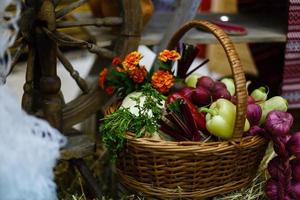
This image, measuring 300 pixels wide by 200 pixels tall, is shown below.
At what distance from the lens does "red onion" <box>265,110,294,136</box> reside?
1089 millimetres

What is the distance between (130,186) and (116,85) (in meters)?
0.26

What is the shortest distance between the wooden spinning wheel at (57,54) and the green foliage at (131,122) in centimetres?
16

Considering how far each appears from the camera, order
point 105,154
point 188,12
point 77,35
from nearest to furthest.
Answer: point 188,12, point 105,154, point 77,35

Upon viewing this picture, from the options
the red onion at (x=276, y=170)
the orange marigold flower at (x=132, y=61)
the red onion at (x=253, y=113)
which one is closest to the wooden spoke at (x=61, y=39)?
the orange marigold flower at (x=132, y=61)

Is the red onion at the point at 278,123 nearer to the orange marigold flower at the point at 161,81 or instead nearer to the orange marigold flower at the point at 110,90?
the orange marigold flower at the point at 161,81

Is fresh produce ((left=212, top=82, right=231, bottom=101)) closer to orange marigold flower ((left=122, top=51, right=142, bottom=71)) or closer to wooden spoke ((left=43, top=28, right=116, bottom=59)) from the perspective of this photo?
orange marigold flower ((left=122, top=51, right=142, bottom=71))

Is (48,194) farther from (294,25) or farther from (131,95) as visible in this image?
(294,25)

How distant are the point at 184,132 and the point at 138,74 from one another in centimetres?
20

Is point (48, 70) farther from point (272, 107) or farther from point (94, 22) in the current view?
point (272, 107)

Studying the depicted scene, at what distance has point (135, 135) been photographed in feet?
3.56

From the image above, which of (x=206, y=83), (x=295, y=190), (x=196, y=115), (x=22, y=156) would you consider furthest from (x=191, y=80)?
(x=22, y=156)

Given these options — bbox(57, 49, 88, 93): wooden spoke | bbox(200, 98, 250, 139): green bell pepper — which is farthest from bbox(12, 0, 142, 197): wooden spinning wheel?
bbox(200, 98, 250, 139): green bell pepper

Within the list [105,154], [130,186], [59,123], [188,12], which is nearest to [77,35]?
[105,154]

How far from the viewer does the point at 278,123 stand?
1.09 metres
